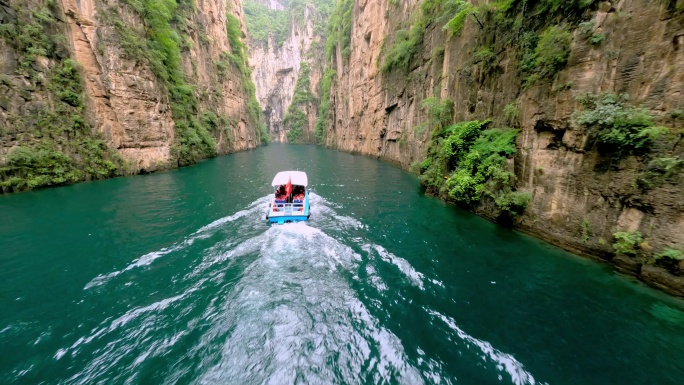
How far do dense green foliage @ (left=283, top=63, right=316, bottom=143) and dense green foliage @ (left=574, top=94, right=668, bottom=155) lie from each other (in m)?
82.5

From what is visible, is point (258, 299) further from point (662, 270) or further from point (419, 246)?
point (662, 270)

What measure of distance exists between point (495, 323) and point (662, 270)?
477 centimetres

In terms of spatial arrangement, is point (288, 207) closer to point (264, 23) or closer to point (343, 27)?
point (343, 27)

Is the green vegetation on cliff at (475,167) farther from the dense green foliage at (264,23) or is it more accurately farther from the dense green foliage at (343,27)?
the dense green foliage at (264,23)

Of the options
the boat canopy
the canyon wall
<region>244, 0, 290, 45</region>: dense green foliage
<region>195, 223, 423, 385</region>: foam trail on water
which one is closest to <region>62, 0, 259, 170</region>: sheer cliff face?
the canyon wall

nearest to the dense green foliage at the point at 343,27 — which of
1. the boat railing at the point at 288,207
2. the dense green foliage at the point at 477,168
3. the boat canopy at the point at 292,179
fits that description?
the dense green foliage at the point at 477,168

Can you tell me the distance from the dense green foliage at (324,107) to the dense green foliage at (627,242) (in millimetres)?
62955

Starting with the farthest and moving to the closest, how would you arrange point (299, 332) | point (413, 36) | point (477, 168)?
1. point (413, 36)
2. point (477, 168)
3. point (299, 332)

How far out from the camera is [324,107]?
237 feet

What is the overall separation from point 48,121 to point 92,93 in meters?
4.41

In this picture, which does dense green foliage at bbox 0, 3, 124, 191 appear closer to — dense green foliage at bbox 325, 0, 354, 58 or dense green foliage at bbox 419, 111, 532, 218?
dense green foliage at bbox 419, 111, 532, 218

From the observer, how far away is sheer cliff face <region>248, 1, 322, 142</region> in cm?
8888

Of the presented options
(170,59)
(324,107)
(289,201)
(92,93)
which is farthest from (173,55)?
(324,107)

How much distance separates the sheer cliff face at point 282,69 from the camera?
3499 inches
